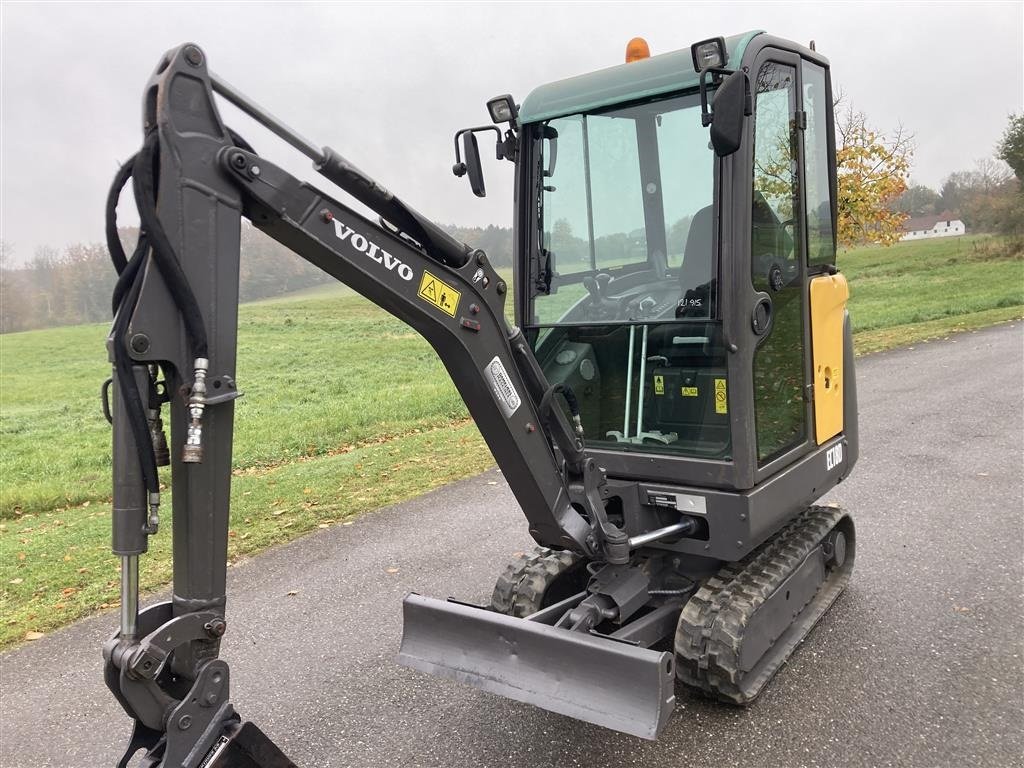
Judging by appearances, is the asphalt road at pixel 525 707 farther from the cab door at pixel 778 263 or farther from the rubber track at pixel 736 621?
the cab door at pixel 778 263

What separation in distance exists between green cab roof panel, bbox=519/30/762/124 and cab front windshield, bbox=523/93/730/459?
8cm

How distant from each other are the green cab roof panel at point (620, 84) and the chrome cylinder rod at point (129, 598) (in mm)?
2906

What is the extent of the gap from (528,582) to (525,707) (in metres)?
0.62

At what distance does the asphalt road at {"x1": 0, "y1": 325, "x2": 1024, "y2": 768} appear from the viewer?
3.30m

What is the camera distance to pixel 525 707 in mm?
3664

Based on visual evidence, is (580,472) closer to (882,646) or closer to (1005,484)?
(882,646)

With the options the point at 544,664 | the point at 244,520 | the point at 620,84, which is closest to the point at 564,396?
the point at 544,664

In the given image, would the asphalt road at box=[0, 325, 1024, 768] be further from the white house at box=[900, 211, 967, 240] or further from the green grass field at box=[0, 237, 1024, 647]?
the white house at box=[900, 211, 967, 240]

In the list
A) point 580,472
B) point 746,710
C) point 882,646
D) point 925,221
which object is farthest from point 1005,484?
point 925,221

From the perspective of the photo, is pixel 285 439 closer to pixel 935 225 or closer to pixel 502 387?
pixel 502 387

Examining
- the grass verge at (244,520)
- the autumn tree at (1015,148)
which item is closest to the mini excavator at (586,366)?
the grass verge at (244,520)

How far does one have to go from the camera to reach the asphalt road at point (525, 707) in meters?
3.30

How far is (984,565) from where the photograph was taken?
192 inches

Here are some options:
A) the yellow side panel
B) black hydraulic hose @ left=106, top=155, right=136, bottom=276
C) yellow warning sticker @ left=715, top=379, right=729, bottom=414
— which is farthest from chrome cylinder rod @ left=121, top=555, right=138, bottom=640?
the yellow side panel
